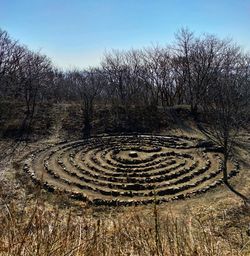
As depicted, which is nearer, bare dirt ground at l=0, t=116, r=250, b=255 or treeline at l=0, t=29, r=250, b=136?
bare dirt ground at l=0, t=116, r=250, b=255

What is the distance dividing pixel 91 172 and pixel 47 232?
51.8 feet

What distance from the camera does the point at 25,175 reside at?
63.9 feet

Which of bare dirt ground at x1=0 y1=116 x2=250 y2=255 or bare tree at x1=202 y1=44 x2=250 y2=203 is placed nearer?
bare dirt ground at x1=0 y1=116 x2=250 y2=255

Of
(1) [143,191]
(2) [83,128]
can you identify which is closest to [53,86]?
(2) [83,128]

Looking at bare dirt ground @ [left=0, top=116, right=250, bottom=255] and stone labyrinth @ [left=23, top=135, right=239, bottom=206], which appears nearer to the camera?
bare dirt ground @ [left=0, top=116, right=250, bottom=255]

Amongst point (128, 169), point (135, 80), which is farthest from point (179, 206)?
point (135, 80)

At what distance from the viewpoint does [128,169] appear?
67.4 feet

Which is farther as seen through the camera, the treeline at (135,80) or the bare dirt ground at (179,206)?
the treeline at (135,80)

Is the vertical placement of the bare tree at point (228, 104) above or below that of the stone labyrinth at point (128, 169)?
above

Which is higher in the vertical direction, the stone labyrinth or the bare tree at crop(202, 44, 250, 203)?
the bare tree at crop(202, 44, 250, 203)

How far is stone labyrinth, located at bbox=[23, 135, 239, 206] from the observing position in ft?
56.8

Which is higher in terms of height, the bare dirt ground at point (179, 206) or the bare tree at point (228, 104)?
the bare tree at point (228, 104)

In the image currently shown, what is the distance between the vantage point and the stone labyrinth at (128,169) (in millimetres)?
17312

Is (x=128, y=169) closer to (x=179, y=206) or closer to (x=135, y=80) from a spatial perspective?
(x=179, y=206)
